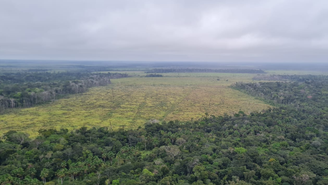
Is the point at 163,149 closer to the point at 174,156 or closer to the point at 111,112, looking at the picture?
the point at 174,156

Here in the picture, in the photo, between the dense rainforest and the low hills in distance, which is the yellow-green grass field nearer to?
the low hills in distance

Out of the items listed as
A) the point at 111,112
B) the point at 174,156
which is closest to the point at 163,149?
the point at 174,156

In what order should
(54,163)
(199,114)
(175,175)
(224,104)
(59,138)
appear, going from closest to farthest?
1. (175,175)
2. (54,163)
3. (59,138)
4. (199,114)
5. (224,104)

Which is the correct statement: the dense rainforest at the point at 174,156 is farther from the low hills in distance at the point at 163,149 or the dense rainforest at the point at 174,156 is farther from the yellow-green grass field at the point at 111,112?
the yellow-green grass field at the point at 111,112

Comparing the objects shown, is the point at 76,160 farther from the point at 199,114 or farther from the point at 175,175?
the point at 199,114

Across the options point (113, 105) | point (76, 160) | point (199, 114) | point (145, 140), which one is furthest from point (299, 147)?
point (113, 105)

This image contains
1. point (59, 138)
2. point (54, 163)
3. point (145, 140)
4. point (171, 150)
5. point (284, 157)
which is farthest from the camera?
point (145, 140)

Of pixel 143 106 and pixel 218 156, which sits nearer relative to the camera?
pixel 218 156

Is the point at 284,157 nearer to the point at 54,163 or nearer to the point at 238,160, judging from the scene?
the point at 238,160
